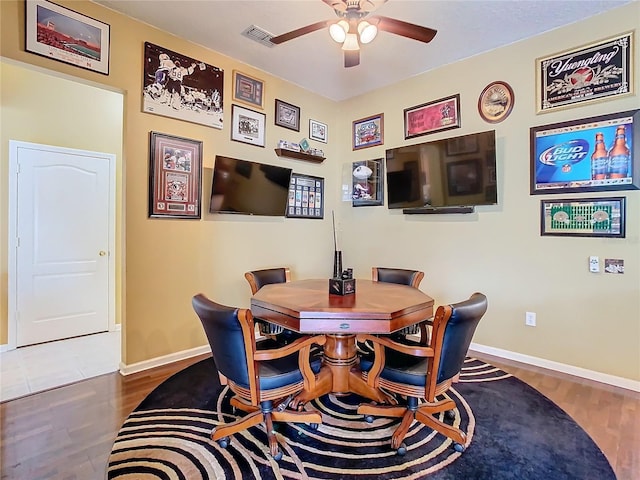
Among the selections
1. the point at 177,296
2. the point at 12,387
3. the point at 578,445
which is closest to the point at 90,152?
the point at 177,296

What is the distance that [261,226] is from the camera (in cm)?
389

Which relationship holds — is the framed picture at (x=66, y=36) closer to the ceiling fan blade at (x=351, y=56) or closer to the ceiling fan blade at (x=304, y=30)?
the ceiling fan blade at (x=304, y=30)

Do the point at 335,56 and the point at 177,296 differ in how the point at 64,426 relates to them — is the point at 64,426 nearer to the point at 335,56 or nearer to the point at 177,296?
the point at 177,296

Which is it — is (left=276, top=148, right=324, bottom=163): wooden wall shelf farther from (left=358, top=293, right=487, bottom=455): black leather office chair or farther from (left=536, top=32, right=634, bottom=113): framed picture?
(left=358, top=293, right=487, bottom=455): black leather office chair

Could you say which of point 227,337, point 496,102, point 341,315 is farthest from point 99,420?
point 496,102

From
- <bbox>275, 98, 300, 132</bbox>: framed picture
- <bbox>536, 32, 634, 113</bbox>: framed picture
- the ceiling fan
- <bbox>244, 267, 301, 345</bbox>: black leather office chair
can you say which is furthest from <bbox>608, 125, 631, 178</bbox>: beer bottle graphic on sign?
<bbox>275, 98, 300, 132</bbox>: framed picture

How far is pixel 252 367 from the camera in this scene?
68.9 inches

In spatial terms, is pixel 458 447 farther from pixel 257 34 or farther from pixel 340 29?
pixel 257 34

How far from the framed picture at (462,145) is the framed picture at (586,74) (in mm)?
569

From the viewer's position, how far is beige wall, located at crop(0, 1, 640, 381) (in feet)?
9.01

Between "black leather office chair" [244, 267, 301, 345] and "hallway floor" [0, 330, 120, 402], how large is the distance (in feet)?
4.66

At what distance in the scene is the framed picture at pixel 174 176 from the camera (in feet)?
9.92

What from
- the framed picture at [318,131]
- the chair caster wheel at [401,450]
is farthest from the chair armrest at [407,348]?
the framed picture at [318,131]

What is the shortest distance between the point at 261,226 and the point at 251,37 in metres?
1.83
